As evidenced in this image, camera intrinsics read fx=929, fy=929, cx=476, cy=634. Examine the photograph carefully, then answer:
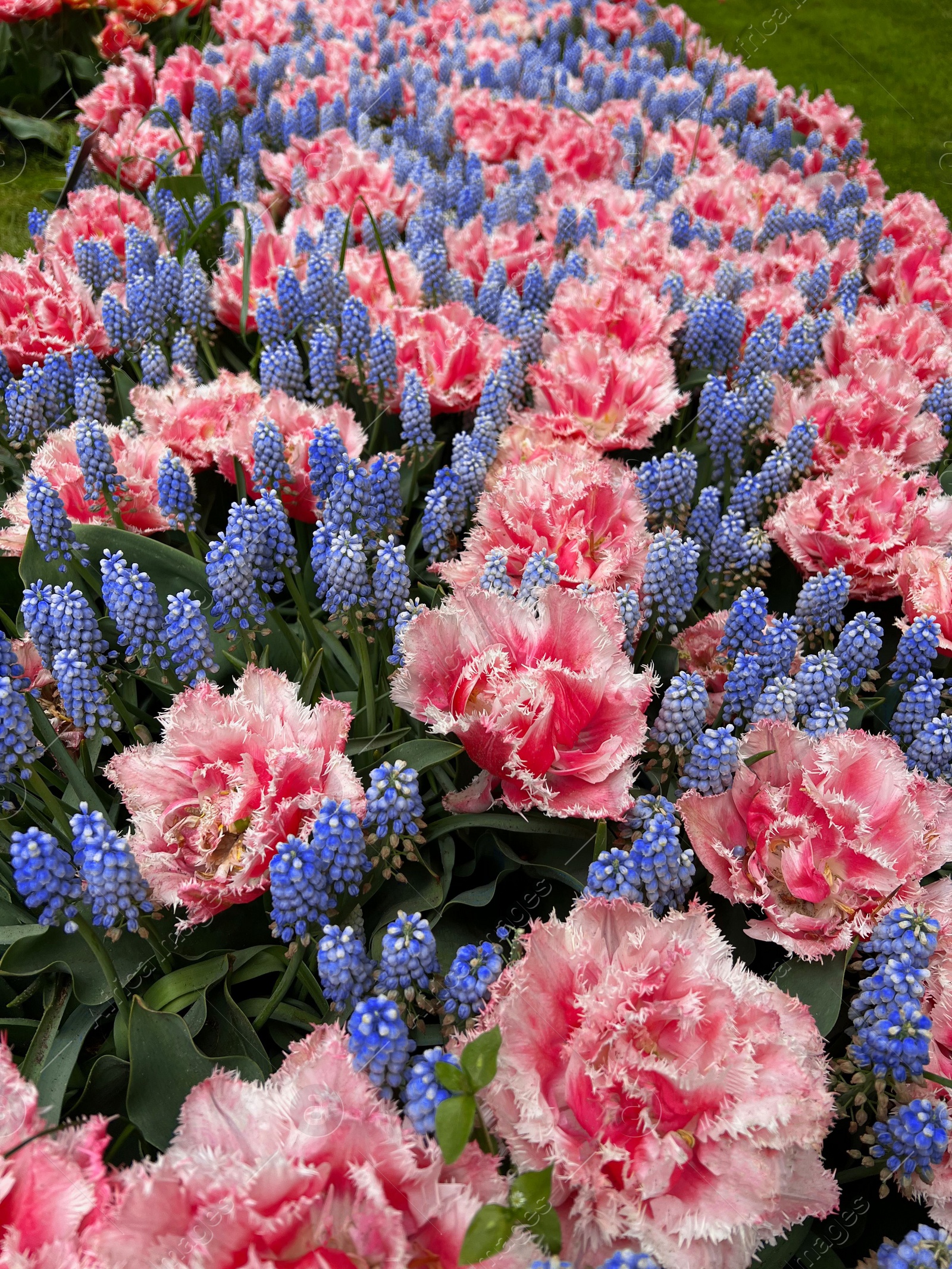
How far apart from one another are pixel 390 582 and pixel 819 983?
96 cm

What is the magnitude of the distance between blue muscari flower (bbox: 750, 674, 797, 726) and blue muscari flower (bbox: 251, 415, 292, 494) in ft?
3.52

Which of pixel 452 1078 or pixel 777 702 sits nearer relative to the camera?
pixel 452 1078

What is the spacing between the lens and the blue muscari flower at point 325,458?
1.88 meters

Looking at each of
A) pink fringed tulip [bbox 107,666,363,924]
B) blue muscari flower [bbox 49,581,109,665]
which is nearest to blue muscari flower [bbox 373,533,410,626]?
pink fringed tulip [bbox 107,666,363,924]

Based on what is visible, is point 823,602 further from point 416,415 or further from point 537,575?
point 416,415

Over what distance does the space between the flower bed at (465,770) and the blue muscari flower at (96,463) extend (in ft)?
0.06

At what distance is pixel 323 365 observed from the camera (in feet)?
7.77

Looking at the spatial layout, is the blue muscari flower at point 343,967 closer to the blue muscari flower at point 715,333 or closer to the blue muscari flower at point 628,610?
the blue muscari flower at point 628,610

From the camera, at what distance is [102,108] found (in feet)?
14.5

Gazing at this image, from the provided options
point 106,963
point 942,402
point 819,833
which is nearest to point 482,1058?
point 106,963

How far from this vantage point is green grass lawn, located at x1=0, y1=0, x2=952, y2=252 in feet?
22.4

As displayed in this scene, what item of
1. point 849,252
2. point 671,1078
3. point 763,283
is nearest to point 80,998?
point 671,1078

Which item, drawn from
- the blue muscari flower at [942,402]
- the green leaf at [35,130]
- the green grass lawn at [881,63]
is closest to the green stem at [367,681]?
the blue muscari flower at [942,402]

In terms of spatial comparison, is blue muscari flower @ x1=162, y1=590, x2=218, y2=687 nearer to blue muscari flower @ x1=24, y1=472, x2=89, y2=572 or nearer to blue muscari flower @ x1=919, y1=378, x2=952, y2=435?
blue muscari flower @ x1=24, y1=472, x2=89, y2=572
